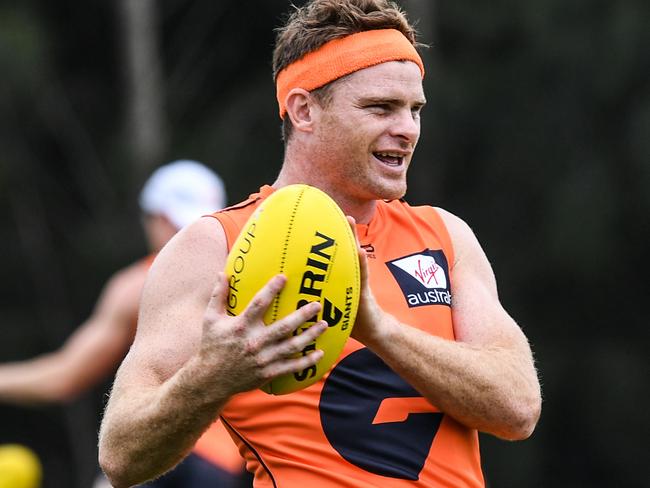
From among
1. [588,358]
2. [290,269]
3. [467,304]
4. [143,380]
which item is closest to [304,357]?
[290,269]

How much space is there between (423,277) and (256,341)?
0.95 meters

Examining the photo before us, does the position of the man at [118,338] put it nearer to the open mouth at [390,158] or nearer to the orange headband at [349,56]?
the orange headband at [349,56]

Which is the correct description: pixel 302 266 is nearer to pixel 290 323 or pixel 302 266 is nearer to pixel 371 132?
pixel 290 323

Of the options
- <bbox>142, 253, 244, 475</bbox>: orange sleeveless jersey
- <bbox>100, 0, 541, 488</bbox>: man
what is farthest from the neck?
<bbox>142, 253, 244, 475</bbox>: orange sleeveless jersey

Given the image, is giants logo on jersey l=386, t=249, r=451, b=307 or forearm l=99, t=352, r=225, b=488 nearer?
forearm l=99, t=352, r=225, b=488

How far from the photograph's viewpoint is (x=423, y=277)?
173 inches

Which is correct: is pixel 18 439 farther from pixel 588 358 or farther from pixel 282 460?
pixel 282 460

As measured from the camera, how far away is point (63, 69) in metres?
21.8

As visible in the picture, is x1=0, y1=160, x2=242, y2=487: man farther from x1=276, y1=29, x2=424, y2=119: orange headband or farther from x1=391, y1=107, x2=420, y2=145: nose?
x1=391, y1=107, x2=420, y2=145: nose

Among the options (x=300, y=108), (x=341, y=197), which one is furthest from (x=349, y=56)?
(x=341, y=197)

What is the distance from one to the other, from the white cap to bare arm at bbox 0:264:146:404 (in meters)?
0.33

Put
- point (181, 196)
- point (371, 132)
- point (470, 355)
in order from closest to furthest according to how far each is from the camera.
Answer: point (470, 355) → point (371, 132) → point (181, 196)

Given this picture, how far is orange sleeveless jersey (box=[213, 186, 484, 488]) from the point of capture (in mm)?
4141

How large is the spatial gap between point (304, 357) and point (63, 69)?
18.8m
